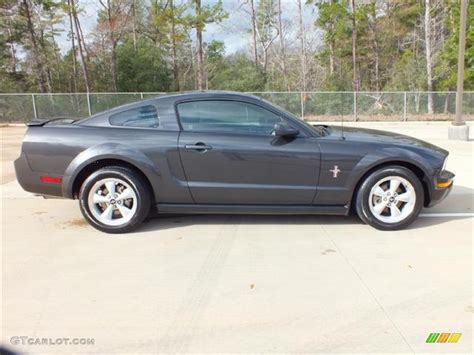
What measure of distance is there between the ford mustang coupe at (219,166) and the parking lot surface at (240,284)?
0.32m

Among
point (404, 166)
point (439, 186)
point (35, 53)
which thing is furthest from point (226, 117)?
point (35, 53)

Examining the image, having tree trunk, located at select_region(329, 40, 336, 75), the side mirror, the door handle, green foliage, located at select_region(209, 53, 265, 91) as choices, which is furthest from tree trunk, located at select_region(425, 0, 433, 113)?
the door handle

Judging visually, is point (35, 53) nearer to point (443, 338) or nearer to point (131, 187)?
point (131, 187)

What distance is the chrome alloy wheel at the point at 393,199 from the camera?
13.1 feet

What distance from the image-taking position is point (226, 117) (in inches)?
161

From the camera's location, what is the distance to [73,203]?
5191mm

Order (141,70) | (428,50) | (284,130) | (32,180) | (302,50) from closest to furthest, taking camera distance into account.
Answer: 1. (284,130)
2. (32,180)
3. (428,50)
4. (141,70)
5. (302,50)

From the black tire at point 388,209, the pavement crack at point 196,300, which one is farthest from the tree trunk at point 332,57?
the pavement crack at point 196,300

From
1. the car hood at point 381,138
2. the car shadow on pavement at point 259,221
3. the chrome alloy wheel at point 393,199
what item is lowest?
the car shadow on pavement at point 259,221

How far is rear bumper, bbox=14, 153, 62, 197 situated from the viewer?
13.3ft

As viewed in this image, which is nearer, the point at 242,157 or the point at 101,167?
the point at 242,157

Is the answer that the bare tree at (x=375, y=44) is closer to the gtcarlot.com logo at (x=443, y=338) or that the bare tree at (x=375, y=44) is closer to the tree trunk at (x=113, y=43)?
the tree trunk at (x=113, y=43)

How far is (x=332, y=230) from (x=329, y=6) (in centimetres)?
2605

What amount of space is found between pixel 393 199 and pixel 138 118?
292 centimetres
